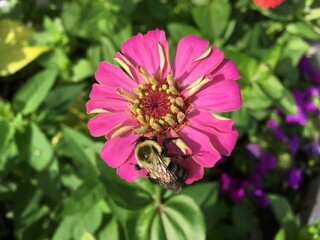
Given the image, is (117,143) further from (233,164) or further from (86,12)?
(233,164)

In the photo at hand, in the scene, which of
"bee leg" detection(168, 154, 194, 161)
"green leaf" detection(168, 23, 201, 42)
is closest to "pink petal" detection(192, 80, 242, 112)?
"bee leg" detection(168, 154, 194, 161)

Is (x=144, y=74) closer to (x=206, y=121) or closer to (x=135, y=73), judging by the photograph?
(x=135, y=73)

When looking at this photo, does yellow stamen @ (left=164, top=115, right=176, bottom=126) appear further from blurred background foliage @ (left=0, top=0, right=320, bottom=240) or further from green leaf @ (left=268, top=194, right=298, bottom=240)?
green leaf @ (left=268, top=194, right=298, bottom=240)

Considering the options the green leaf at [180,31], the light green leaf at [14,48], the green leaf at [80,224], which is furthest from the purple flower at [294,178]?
the light green leaf at [14,48]

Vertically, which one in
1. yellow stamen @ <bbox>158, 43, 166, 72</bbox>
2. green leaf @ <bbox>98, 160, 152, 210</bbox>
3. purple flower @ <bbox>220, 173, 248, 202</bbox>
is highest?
yellow stamen @ <bbox>158, 43, 166, 72</bbox>

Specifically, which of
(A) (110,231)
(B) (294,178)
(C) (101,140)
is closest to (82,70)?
(C) (101,140)

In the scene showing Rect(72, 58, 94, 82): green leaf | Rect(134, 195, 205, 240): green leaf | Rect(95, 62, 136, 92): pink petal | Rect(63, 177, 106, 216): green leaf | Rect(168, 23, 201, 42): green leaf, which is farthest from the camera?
Rect(72, 58, 94, 82): green leaf
